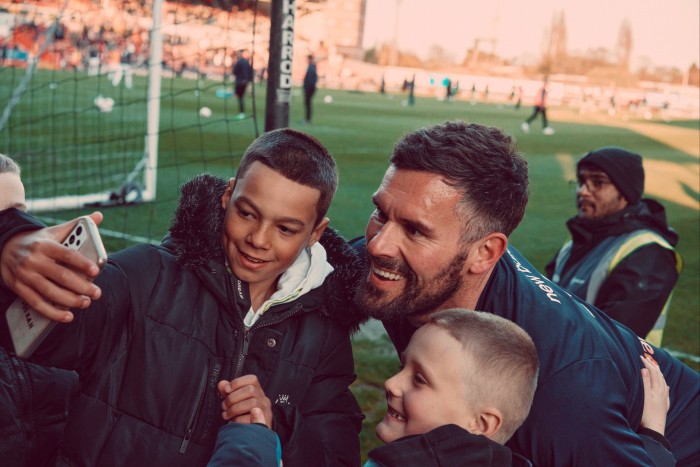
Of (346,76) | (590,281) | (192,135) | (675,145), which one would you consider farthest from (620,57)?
(590,281)

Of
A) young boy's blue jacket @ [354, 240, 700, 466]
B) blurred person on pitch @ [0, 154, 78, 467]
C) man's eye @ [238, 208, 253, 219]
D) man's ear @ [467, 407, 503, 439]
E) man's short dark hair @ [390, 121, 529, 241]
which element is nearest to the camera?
man's ear @ [467, 407, 503, 439]

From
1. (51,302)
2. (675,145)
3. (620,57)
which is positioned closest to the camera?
(51,302)

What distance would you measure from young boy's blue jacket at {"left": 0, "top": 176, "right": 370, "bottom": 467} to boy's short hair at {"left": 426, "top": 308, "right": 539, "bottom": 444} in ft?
1.59

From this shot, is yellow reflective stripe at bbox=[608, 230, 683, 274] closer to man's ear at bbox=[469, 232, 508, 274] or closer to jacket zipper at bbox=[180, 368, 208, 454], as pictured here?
man's ear at bbox=[469, 232, 508, 274]

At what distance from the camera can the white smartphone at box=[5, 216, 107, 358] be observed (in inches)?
60.6

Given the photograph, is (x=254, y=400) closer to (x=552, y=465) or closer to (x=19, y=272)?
(x=19, y=272)

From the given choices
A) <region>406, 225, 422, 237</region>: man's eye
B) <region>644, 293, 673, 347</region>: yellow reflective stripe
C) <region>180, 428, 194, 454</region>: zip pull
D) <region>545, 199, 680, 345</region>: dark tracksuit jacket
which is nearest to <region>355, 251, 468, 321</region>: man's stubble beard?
<region>406, 225, 422, 237</region>: man's eye

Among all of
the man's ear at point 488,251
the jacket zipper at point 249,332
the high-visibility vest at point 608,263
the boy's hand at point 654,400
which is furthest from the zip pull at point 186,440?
the high-visibility vest at point 608,263

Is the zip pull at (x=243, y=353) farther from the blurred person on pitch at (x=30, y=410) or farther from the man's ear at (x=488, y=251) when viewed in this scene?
Result: the man's ear at (x=488, y=251)

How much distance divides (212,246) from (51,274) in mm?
717

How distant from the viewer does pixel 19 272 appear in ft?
5.30

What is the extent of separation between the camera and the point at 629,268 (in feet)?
13.5

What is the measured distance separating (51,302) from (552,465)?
1290 mm

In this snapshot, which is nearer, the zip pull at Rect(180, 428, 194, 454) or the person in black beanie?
the zip pull at Rect(180, 428, 194, 454)
